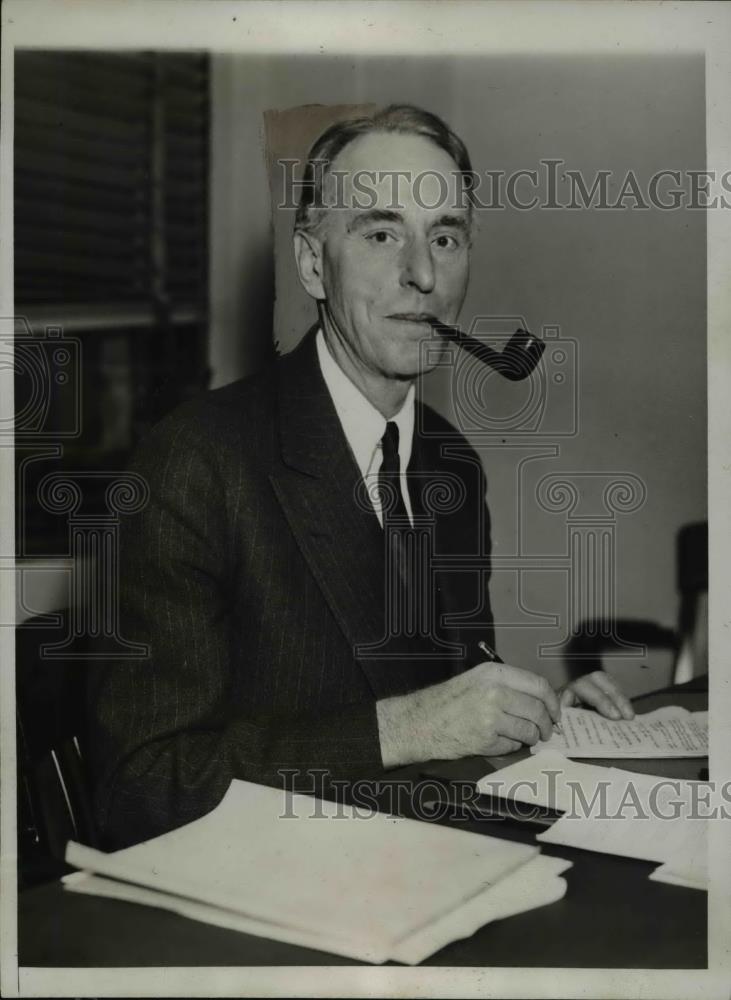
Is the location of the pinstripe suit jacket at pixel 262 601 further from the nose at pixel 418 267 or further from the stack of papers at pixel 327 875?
the nose at pixel 418 267

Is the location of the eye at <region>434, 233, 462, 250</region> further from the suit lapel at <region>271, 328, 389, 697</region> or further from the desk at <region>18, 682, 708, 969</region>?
the desk at <region>18, 682, 708, 969</region>

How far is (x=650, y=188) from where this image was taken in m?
1.47

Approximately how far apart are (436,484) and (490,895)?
565mm

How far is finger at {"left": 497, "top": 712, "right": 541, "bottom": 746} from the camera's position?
1396 millimetres

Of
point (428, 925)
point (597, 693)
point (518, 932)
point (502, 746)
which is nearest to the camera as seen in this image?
point (518, 932)

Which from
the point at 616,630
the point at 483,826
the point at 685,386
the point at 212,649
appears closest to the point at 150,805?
the point at 212,649

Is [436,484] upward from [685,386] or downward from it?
downward

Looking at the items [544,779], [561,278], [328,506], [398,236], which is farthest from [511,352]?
[544,779]

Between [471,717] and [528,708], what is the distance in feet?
0.27

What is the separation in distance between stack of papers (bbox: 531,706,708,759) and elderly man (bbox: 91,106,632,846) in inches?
1.0

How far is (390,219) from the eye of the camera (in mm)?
1436

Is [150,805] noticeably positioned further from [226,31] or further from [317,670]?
[226,31]

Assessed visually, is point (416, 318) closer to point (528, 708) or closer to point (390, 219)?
point (390, 219)

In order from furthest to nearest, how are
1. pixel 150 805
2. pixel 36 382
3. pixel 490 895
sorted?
1. pixel 36 382
2. pixel 150 805
3. pixel 490 895
